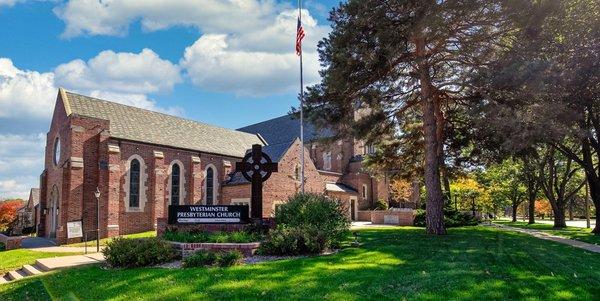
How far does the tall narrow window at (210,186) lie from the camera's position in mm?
33375

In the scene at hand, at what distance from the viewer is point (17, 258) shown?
18156mm

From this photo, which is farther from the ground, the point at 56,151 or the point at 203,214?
the point at 56,151

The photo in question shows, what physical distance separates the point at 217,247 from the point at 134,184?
18.3m

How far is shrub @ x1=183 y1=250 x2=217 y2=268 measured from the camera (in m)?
11.0

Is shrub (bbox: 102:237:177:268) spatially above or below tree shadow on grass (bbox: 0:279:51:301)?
above

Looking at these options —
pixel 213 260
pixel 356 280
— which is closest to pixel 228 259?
pixel 213 260

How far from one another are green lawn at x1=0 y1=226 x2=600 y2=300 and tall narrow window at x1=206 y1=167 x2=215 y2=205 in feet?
68.9

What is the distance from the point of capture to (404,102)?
2298 cm

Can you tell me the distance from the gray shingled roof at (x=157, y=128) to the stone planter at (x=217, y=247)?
17.7m

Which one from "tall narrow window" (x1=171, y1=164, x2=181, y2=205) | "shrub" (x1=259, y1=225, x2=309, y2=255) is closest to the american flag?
"tall narrow window" (x1=171, y1=164, x2=181, y2=205)

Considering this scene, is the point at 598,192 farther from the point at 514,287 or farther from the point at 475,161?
the point at 514,287

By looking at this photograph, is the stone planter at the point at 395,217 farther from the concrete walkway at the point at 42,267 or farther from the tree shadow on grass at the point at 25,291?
the tree shadow on grass at the point at 25,291

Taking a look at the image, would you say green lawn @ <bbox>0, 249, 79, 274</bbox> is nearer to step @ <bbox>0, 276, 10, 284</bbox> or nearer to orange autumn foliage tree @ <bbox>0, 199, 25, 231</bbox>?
step @ <bbox>0, 276, 10, 284</bbox>

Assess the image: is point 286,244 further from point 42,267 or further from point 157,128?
point 157,128
